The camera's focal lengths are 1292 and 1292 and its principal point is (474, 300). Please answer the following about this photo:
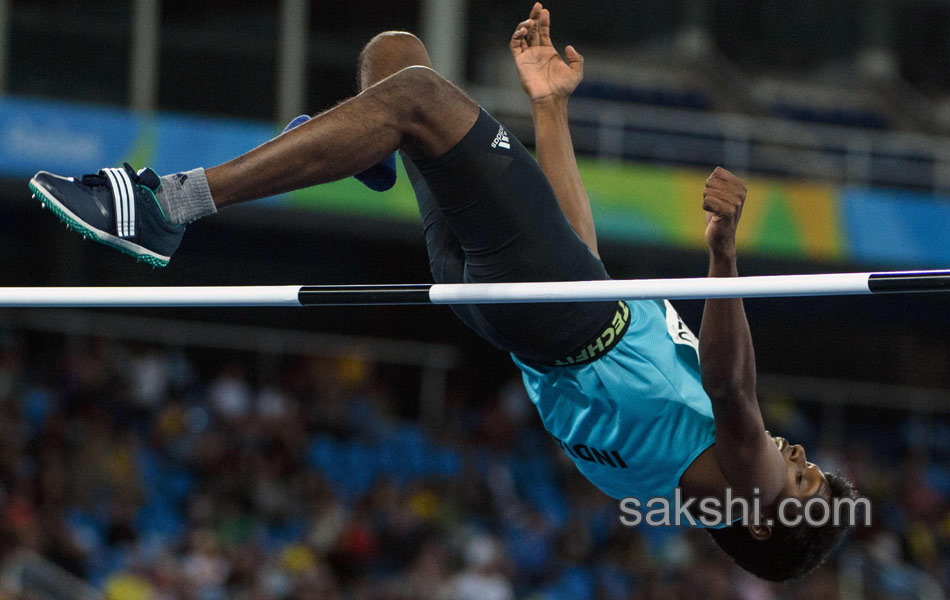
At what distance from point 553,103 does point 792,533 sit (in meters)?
1.45

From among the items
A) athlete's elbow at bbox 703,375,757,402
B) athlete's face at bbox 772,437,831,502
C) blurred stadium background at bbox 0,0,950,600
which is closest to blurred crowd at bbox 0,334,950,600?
blurred stadium background at bbox 0,0,950,600

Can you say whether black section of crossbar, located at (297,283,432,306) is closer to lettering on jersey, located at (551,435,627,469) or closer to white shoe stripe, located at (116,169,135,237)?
white shoe stripe, located at (116,169,135,237)

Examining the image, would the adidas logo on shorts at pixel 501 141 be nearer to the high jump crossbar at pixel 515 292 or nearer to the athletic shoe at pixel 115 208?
the high jump crossbar at pixel 515 292

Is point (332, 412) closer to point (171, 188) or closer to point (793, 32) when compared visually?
point (171, 188)

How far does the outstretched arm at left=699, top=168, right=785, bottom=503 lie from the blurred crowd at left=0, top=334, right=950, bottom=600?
5.21 m

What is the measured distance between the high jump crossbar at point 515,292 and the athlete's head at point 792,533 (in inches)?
32.5

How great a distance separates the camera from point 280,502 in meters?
8.96

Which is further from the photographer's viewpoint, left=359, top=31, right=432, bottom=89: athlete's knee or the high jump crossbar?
left=359, top=31, right=432, bottom=89: athlete's knee

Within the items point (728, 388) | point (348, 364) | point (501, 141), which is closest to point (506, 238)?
point (501, 141)

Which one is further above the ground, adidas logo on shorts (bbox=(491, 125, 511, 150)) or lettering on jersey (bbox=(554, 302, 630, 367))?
adidas logo on shorts (bbox=(491, 125, 511, 150))

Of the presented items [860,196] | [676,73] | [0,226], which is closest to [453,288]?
[860,196]

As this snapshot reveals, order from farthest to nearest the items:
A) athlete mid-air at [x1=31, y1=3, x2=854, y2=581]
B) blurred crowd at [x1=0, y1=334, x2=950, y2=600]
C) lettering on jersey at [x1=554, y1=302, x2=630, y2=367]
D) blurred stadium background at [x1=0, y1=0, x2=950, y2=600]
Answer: blurred stadium background at [x1=0, y1=0, x2=950, y2=600]
blurred crowd at [x1=0, y1=334, x2=950, y2=600]
lettering on jersey at [x1=554, y1=302, x2=630, y2=367]
athlete mid-air at [x1=31, y1=3, x2=854, y2=581]

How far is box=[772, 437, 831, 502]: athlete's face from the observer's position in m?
3.56

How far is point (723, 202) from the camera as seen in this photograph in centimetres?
301
